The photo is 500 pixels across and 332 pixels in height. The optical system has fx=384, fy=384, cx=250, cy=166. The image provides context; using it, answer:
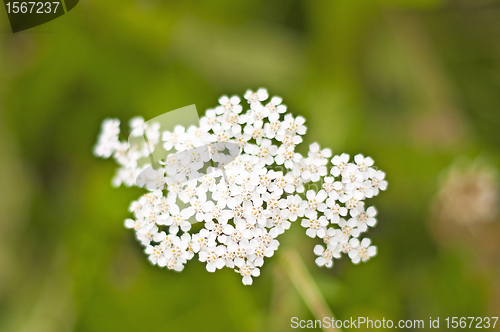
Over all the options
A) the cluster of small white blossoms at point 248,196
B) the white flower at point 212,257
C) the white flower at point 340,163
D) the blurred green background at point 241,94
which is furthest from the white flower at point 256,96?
the blurred green background at point 241,94

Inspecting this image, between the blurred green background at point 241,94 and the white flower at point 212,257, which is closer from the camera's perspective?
the white flower at point 212,257

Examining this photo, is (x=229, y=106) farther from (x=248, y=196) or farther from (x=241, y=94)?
(x=241, y=94)

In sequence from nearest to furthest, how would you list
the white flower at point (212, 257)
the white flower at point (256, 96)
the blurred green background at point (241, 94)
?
the white flower at point (212, 257)
the white flower at point (256, 96)
the blurred green background at point (241, 94)

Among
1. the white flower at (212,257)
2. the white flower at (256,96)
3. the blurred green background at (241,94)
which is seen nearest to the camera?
the white flower at (212,257)

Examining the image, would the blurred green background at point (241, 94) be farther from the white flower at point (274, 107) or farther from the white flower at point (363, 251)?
the white flower at point (274, 107)

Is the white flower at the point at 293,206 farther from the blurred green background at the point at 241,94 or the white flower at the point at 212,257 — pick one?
the blurred green background at the point at 241,94

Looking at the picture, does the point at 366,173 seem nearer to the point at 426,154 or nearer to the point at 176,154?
the point at 176,154

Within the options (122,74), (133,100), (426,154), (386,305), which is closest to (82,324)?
(133,100)

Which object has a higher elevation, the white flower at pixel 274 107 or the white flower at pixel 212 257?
the white flower at pixel 274 107
